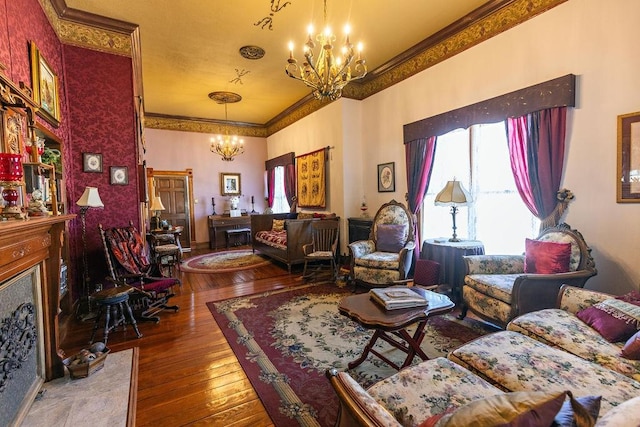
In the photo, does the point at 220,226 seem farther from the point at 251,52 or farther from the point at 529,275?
the point at 529,275

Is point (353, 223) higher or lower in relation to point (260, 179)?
lower

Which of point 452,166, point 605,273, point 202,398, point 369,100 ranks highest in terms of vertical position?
point 369,100

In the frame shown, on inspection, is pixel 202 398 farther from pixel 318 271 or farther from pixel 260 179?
pixel 260 179

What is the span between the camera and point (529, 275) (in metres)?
2.46

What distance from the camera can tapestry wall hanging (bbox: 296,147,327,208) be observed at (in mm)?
5988

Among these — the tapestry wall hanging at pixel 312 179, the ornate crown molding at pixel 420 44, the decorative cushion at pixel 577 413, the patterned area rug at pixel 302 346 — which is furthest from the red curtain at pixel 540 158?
the tapestry wall hanging at pixel 312 179

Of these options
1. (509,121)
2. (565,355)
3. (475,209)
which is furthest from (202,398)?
(509,121)

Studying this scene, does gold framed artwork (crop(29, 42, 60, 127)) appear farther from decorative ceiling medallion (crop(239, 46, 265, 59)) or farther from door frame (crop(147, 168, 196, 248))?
door frame (crop(147, 168, 196, 248))

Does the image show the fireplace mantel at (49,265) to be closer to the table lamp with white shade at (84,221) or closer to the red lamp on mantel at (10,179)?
the red lamp on mantel at (10,179)

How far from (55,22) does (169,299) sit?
11.0ft

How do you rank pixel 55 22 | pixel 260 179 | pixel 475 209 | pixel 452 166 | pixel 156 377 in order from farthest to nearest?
pixel 260 179, pixel 452 166, pixel 475 209, pixel 55 22, pixel 156 377

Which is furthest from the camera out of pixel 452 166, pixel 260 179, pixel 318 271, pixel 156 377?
pixel 260 179

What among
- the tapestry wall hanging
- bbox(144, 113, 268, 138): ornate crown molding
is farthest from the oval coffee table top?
bbox(144, 113, 268, 138): ornate crown molding

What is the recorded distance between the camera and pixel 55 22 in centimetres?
315
